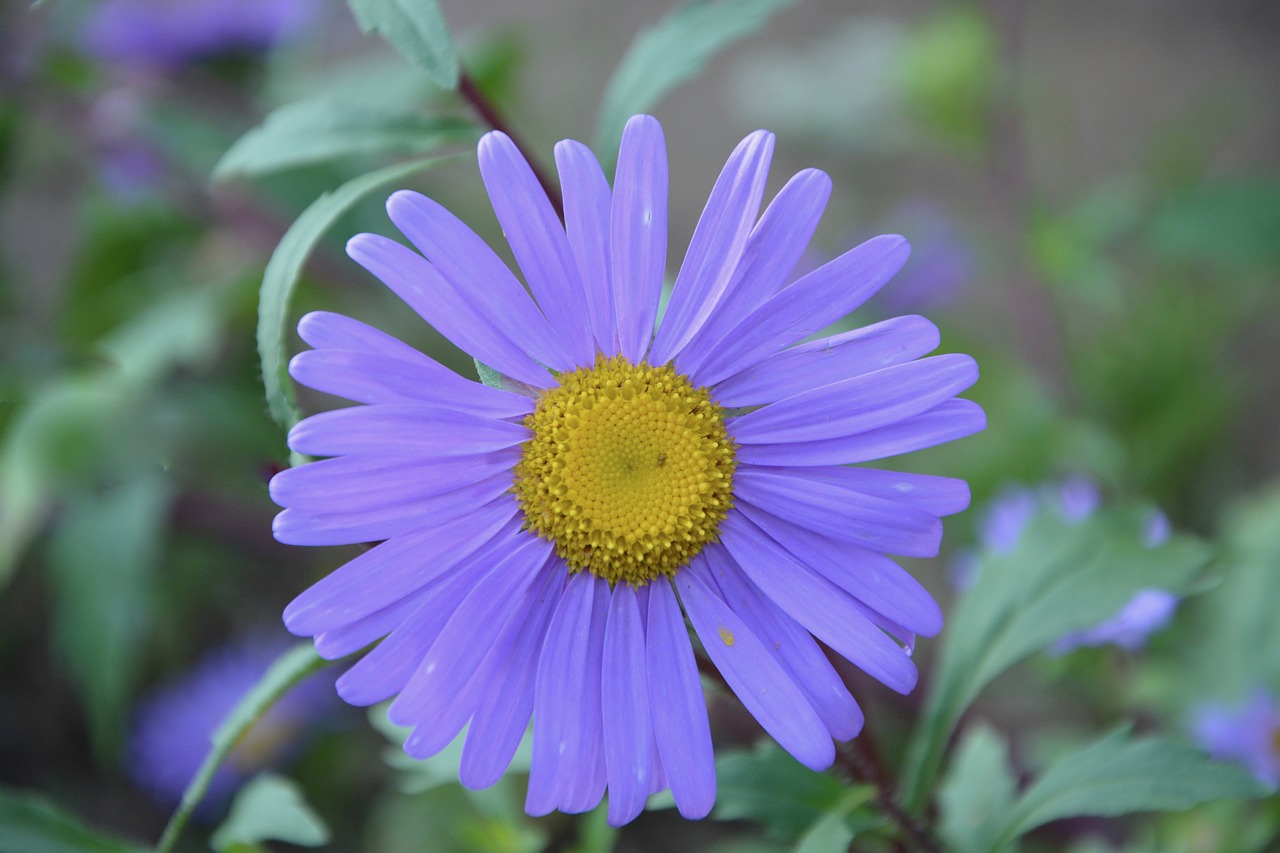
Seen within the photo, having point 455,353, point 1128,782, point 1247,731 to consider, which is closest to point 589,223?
point 1128,782

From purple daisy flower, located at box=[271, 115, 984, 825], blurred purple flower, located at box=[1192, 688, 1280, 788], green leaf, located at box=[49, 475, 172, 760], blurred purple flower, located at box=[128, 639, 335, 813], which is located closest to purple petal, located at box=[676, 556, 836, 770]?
purple daisy flower, located at box=[271, 115, 984, 825]

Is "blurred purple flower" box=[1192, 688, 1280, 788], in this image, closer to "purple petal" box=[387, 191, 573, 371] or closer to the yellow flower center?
the yellow flower center

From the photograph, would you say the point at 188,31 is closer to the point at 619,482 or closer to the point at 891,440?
the point at 619,482

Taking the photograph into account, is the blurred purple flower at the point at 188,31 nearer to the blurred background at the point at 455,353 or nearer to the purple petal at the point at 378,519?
the blurred background at the point at 455,353

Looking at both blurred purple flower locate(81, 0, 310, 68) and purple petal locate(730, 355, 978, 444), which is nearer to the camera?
purple petal locate(730, 355, 978, 444)

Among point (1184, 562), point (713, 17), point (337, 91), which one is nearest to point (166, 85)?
point (337, 91)

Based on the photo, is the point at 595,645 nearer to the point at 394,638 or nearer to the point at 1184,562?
the point at 394,638

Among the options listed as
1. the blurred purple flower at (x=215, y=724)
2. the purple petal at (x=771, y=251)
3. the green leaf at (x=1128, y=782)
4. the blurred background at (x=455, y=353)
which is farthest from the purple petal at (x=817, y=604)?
the blurred purple flower at (x=215, y=724)
